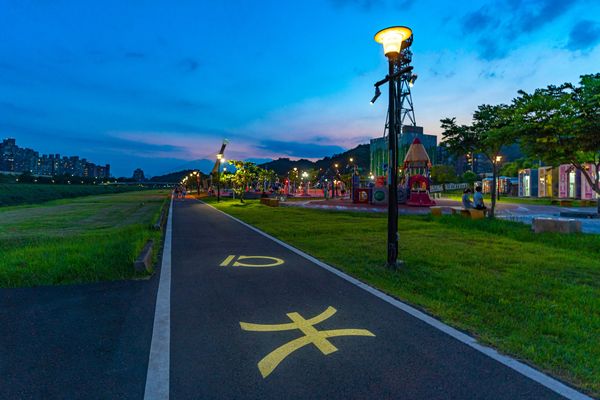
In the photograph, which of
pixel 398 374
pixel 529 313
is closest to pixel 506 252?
pixel 529 313

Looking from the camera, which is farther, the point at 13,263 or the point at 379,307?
the point at 13,263

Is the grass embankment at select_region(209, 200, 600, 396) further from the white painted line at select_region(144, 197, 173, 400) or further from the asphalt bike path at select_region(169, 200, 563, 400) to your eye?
the white painted line at select_region(144, 197, 173, 400)

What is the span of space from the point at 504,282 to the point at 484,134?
12.6 m

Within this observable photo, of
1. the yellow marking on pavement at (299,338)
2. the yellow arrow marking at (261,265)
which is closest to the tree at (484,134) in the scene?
the yellow arrow marking at (261,265)

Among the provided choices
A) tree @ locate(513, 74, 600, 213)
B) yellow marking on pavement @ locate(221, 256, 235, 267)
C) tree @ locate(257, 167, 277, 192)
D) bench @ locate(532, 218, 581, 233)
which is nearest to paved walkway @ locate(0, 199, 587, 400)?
yellow marking on pavement @ locate(221, 256, 235, 267)

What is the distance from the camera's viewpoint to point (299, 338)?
3.84 m

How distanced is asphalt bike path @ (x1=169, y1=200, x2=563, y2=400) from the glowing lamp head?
4797 mm

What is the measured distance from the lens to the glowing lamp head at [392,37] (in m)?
6.80

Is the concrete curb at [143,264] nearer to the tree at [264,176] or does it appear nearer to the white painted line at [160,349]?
the white painted line at [160,349]

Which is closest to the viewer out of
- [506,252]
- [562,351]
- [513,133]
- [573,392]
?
[573,392]

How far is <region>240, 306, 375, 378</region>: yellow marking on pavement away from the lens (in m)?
3.33

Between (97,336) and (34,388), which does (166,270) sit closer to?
(97,336)

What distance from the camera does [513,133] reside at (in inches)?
574

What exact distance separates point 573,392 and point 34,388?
4.62 meters
